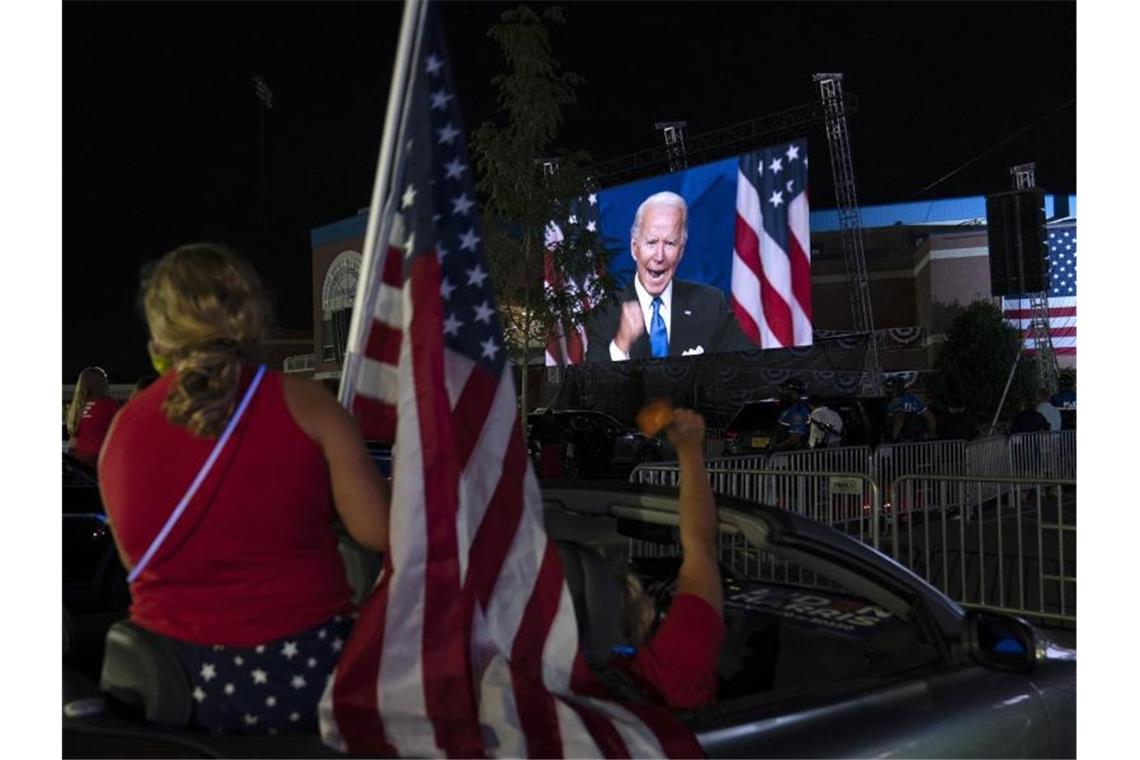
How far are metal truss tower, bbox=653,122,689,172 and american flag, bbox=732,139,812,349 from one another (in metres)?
2.25

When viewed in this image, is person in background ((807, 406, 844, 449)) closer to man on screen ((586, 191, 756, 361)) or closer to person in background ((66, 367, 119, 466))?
person in background ((66, 367, 119, 466))

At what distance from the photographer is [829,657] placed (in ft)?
10.7

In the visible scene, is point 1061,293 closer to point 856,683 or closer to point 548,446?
point 548,446

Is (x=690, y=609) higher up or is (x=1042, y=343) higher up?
(x=1042, y=343)

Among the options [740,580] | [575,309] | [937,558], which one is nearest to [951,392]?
[575,309]

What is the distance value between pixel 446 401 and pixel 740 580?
1673 millimetres

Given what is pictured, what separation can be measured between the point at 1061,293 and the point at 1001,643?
45971 millimetres

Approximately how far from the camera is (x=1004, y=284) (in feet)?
39.5

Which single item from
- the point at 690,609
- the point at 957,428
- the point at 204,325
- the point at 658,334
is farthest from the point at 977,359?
the point at 204,325

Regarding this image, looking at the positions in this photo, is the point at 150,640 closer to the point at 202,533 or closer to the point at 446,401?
the point at 202,533

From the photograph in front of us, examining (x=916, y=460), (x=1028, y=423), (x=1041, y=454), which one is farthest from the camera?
(x=1028, y=423)

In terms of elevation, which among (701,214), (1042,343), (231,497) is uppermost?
(701,214)

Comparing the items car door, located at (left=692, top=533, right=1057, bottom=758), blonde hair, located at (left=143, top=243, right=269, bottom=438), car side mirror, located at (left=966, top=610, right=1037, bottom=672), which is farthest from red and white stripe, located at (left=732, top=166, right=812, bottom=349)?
blonde hair, located at (left=143, top=243, right=269, bottom=438)

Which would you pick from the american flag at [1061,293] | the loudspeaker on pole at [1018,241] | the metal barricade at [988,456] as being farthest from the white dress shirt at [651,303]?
the american flag at [1061,293]
